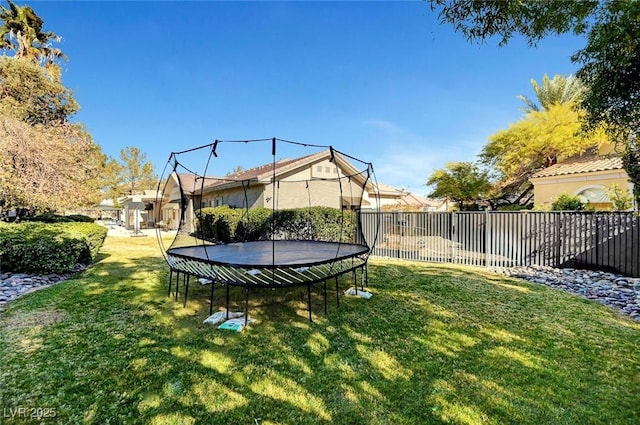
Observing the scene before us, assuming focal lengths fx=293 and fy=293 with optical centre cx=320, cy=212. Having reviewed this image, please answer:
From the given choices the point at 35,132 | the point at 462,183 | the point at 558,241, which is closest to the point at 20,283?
the point at 35,132

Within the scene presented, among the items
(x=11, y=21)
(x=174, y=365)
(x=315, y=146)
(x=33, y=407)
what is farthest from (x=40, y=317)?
(x=11, y=21)

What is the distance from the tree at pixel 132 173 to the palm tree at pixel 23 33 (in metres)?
21.2

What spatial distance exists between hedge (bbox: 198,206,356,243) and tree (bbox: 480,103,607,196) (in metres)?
13.3

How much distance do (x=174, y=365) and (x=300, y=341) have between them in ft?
4.67

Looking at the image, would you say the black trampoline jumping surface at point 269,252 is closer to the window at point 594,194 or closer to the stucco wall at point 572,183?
the stucco wall at point 572,183

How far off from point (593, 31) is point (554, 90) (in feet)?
72.5

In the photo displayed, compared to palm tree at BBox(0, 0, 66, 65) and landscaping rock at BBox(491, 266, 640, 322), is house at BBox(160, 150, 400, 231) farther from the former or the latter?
palm tree at BBox(0, 0, 66, 65)

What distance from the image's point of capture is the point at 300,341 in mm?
3699

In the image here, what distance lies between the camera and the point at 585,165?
566 inches

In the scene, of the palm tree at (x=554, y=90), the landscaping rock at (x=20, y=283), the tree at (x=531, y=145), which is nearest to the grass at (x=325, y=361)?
the landscaping rock at (x=20, y=283)

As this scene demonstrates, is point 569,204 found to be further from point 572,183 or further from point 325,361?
point 325,361

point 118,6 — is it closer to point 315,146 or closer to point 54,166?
point 54,166

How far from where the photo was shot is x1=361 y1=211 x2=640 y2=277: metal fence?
7.08 metres

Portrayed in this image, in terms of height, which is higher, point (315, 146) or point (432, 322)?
point (315, 146)
